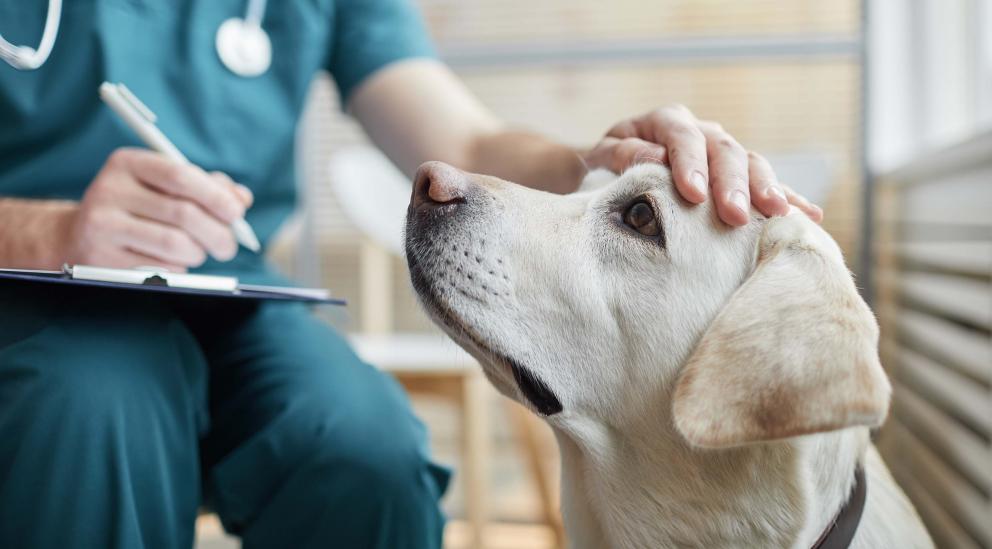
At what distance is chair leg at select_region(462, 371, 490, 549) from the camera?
1.88m

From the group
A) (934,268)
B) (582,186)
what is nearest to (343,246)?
(934,268)

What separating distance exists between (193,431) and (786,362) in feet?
1.96

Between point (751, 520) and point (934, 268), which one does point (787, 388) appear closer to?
point (751, 520)

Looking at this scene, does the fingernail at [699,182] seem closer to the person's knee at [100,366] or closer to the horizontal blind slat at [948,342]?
the person's knee at [100,366]

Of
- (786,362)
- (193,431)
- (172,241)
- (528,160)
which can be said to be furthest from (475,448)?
(786,362)

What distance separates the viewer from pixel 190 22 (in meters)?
1.12

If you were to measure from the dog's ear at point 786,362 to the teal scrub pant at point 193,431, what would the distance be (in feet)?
1.21

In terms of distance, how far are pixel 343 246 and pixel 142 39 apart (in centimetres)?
196

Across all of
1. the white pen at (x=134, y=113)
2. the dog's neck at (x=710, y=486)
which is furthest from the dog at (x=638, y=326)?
the white pen at (x=134, y=113)

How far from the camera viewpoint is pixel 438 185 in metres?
Result: 0.80

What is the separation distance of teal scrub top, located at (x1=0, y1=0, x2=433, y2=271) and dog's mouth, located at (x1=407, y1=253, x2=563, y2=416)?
1.31ft

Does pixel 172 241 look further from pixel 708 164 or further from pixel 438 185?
pixel 708 164

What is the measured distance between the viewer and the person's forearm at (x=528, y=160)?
1.06 metres

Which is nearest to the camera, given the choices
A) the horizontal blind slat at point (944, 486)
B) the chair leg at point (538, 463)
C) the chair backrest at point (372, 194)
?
the horizontal blind slat at point (944, 486)
